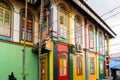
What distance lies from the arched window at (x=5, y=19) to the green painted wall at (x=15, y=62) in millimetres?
936

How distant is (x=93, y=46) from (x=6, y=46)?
34.6 ft

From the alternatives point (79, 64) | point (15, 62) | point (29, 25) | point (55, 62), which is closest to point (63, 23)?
point (29, 25)

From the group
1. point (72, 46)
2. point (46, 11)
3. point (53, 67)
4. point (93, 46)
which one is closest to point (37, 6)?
point (46, 11)

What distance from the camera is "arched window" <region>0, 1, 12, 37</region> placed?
14978 millimetres

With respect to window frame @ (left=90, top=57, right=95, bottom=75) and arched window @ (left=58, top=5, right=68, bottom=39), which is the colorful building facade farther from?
window frame @ (left=90, top=57, right=95, bottom=75)

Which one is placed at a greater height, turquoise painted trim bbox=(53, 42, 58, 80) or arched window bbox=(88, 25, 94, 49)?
arched window bbox=(88, 25, 94, 49)

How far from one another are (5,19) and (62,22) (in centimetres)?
436

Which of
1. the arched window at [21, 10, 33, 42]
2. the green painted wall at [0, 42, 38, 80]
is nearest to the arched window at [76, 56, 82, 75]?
the green painted wall at [0, 42, 38, 80]

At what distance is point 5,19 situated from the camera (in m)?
15.3

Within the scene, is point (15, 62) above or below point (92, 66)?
above

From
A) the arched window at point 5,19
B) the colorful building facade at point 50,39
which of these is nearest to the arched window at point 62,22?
the colorful building facade at point 50,39

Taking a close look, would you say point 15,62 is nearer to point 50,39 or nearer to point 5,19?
point 50,39

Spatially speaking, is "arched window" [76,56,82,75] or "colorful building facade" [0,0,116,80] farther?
"arched window" [76,56,82,75]

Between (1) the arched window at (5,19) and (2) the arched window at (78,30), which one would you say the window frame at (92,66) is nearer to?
(2) the arched window at (78,30)
